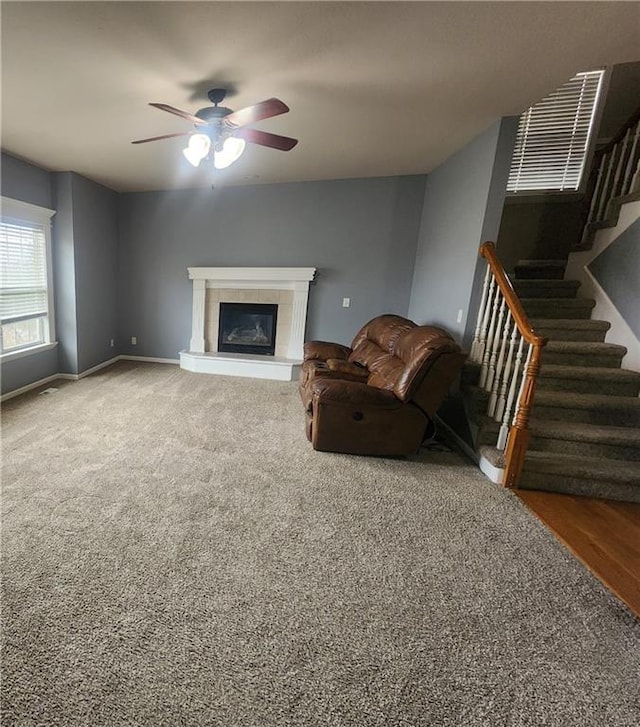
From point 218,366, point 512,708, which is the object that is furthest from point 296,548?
point 218,366

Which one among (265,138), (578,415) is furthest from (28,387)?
(578,415)

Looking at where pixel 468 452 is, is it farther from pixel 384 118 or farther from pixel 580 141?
pixel 580 141

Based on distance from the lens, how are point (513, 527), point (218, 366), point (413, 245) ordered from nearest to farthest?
point (513, 527) → point (413, 245) → point (218, 366)

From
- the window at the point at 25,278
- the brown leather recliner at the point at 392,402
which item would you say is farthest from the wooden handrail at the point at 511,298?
the window at the point at 25,278

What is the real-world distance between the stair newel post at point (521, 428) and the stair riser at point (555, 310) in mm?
1296

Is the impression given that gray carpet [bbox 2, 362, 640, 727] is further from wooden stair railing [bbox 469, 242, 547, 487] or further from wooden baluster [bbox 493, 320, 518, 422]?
wooden baluster [bbox 493, 320, 518, 422]

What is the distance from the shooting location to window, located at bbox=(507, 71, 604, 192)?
3.89 m

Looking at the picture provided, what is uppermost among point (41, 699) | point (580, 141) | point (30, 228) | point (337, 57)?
point (580, 141)

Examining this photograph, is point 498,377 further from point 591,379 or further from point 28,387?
point 28,387

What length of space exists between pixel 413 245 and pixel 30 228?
4.32 m

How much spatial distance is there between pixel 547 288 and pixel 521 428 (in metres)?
1.92

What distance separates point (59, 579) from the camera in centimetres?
153

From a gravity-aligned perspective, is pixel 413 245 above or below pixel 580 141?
below

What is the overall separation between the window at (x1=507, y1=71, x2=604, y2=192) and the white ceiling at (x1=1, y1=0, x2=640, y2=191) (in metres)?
1.49
